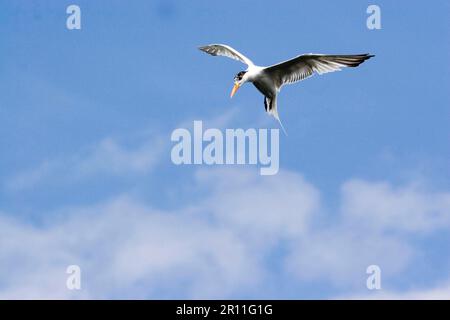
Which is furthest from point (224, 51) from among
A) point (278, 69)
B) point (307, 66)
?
point (307, 66)

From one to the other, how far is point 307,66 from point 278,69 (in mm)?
564

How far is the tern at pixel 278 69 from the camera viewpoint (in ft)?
43.8

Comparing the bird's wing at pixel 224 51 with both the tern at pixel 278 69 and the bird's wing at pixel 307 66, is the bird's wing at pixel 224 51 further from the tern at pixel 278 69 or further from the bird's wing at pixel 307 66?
the bird's wing at pixel 307 66

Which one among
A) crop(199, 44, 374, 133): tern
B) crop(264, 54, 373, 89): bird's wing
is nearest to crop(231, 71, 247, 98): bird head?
crop(199, 44, 374, 133): tern

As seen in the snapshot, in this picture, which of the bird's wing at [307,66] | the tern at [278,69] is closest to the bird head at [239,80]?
the tern at [278,69]

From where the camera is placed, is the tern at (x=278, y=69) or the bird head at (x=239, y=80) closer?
the tern at (x=278, y=69)

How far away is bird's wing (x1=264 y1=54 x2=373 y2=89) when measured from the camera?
13.1m

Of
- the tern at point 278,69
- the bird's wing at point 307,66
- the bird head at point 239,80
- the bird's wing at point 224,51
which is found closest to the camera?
the bird's wing at point 307,66

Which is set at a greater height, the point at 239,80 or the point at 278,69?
the point at 278,69

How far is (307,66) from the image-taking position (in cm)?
1384

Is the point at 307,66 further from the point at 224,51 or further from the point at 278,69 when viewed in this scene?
the point at 224,51

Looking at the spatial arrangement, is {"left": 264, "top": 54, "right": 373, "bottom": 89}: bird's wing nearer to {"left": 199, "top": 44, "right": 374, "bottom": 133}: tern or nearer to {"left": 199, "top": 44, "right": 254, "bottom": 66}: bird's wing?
{"left": 199, "top": 44, "right": 374, "bottom": 133}: tern
